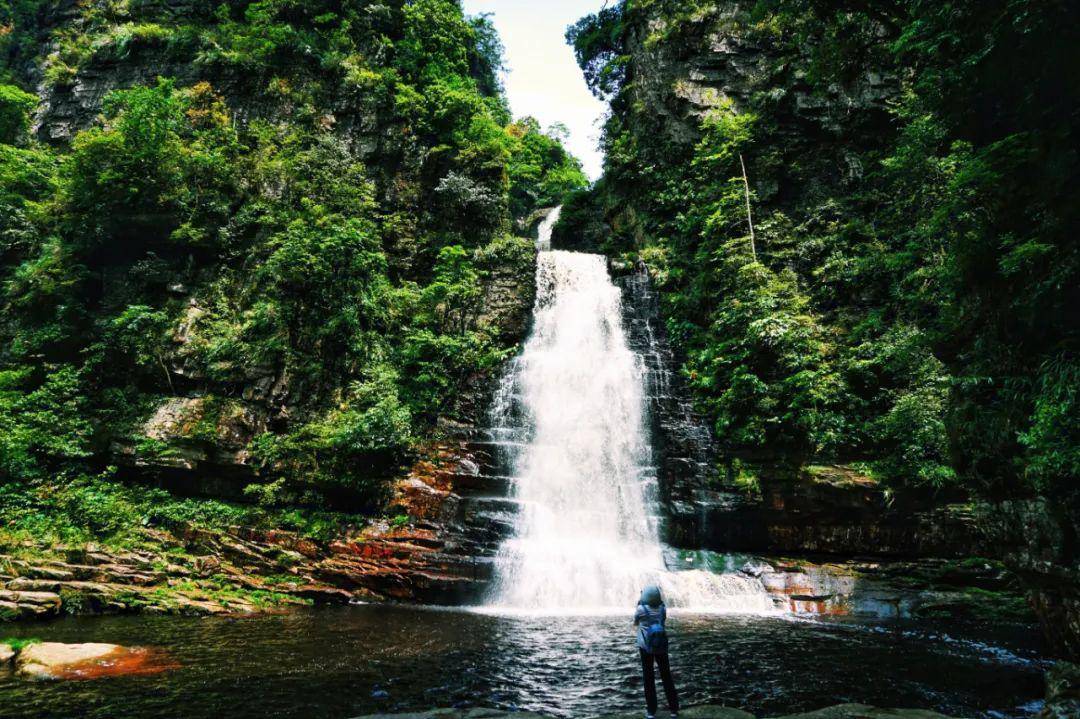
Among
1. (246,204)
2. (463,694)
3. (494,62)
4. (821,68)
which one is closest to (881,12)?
(821,68)

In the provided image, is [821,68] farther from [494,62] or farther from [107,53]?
[494,62]

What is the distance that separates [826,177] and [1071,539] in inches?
756

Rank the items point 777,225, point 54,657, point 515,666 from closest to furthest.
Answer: point 54,657 < point 515,666 < point 777,225

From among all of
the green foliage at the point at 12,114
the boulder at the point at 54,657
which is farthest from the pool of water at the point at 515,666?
the green foliage at the point at 12,114

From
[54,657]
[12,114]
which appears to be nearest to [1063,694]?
[54,657]

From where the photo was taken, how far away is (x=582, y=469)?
15.6m


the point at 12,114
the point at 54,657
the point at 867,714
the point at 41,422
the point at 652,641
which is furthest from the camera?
the point at 12,114

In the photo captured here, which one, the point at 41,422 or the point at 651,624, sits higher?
the point at 41,422

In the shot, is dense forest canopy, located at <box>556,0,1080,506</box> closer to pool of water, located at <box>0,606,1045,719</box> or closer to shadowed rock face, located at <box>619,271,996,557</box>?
shadowed rock face, located at <box>619,271,996,557</box>

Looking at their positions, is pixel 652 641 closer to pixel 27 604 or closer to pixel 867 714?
pixel 867 714

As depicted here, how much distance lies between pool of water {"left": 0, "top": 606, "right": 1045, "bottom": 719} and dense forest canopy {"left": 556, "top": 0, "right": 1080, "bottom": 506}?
3217mm

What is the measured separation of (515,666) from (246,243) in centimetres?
1811

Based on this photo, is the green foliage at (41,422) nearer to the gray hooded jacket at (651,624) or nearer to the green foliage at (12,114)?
the gray hooded jacket at (651,624)

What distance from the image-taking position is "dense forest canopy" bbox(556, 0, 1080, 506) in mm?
5836
